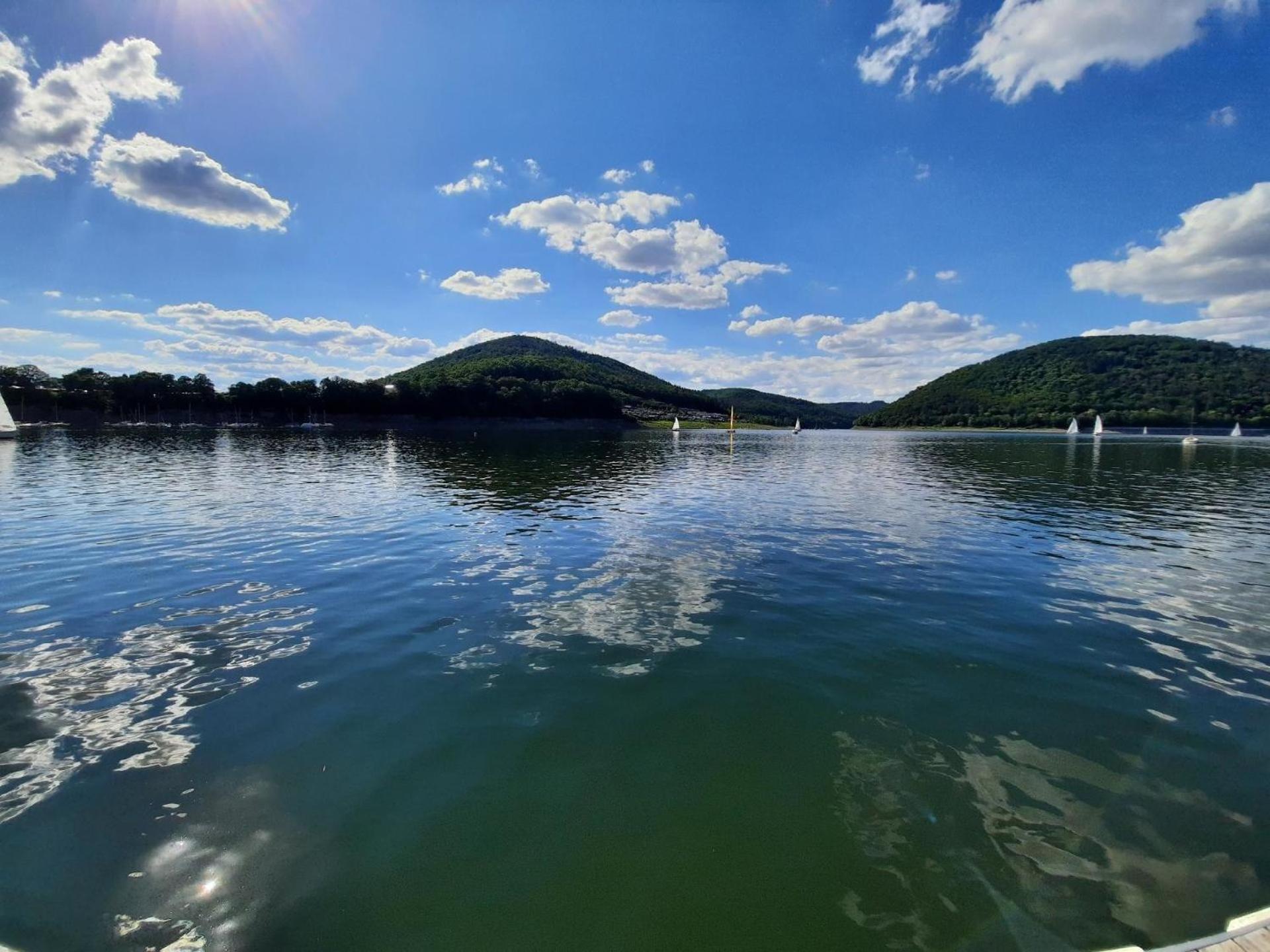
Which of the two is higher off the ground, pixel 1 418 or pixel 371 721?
pixel 1 418

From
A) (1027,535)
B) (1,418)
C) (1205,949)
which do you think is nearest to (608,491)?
(1027,535)

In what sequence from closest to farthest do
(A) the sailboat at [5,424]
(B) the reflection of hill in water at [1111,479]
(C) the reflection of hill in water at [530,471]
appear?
(B) the reflection of hill in water at [1111,479], (C) the reflection of hill in water at [530,471], (A) the sailboat at [5,424]

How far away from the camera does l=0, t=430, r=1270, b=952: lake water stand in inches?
242

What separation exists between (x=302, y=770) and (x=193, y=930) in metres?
2.81

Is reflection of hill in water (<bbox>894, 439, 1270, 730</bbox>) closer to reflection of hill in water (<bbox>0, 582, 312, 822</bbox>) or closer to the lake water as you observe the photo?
the lake water

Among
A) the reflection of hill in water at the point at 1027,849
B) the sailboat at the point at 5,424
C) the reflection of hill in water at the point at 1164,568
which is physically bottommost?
the reflection of hill in water at the point at 1027,849

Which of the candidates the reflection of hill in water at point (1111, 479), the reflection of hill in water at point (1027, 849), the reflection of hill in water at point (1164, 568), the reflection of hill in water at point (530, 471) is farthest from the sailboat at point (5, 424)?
the reflection of hill in water at point (1111, 479)

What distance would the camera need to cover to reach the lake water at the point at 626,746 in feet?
20.2

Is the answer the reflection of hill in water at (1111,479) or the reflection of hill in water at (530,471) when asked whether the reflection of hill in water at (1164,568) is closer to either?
the reflection of hill in water at (1111,479)

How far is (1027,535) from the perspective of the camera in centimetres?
2617

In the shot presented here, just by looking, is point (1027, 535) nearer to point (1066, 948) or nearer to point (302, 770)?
point (1066, 948)

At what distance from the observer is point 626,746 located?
9.16m

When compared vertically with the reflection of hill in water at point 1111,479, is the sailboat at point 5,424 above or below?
above

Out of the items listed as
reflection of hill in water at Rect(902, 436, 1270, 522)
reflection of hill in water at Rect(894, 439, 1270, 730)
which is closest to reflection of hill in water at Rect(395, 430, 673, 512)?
reflection of hill in water at Rect(894, 439, 1270, 730)
